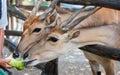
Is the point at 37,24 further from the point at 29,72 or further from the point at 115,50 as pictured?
the point at 29,72

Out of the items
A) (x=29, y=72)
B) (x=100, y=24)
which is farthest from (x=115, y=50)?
(x=29, y=72)

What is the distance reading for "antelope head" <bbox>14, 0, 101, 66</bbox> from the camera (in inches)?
130

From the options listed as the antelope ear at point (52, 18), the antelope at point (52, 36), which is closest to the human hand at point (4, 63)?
the antelope at point (52, 36)

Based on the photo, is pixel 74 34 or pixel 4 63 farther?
pixel 74 34

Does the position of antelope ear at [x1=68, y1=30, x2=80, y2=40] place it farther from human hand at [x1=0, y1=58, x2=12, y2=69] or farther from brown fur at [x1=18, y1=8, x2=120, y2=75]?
human hand at [x1=0, y1=58, x2=12, y2=69]

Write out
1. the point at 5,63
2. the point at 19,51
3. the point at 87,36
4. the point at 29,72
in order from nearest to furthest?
the point at 5,63, the point at 19,51, the point at 87,36, the point at 29,72

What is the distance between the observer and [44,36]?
3.34 m

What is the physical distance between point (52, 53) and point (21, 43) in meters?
0.31

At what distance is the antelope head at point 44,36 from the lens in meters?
3.30

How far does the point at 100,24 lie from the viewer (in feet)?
11.9

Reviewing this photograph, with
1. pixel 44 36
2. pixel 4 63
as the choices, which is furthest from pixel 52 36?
pixel 4 63

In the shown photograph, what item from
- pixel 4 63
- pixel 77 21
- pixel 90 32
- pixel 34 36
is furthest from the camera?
pixel 90 32

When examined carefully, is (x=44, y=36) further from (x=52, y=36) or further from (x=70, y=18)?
(x=70, y=18)

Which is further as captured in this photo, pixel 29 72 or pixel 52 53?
pixel 29 72
